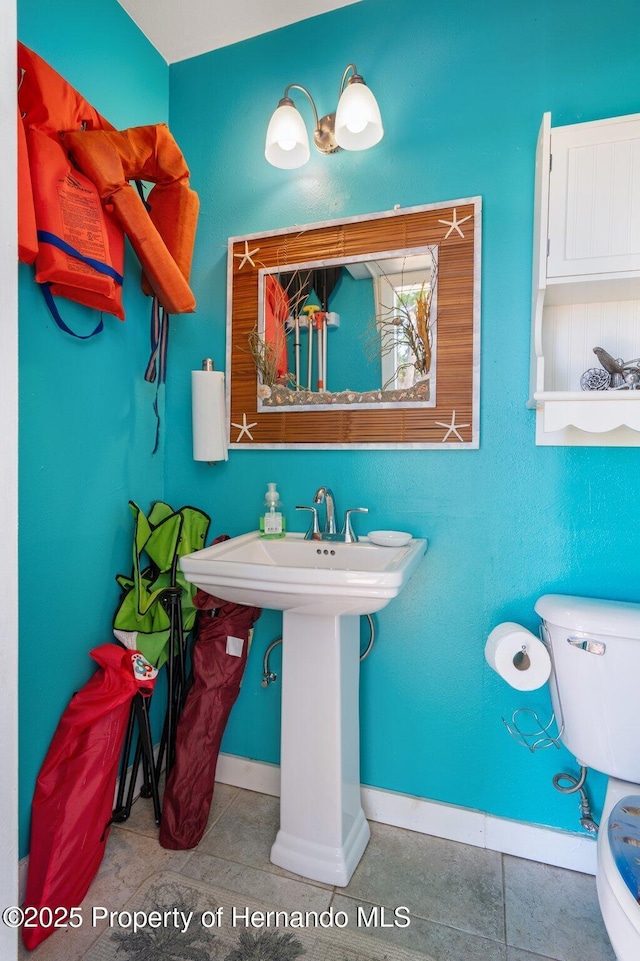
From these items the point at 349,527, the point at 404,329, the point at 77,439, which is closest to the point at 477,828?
the point at 349,527

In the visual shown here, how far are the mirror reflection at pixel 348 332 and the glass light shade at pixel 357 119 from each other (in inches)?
13.0

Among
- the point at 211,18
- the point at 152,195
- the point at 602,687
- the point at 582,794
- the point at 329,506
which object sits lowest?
the point at 582,794

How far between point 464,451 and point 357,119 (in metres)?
1.02

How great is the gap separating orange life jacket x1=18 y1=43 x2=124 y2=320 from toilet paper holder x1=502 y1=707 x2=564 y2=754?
1.69 metres

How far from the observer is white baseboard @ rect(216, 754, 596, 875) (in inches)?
56.5

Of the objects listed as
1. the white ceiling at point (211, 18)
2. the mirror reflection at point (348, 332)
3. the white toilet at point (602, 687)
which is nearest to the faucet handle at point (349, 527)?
the mirror reflection at point (348, 332)

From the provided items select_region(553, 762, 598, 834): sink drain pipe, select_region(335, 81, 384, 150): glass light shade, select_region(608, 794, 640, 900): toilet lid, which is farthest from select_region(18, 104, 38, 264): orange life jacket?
select_region(553, 762, 598, 834): sink drain pipe

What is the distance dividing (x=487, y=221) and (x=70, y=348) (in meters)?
1.28

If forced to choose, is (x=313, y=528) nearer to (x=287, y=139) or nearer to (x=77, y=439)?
(x=77, y=439)

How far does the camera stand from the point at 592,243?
1.25m

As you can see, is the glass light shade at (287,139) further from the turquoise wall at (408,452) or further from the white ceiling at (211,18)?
the white ceiling at (211,18)

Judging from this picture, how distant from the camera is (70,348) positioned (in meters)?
1.45

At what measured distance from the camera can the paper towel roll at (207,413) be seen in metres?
1.72

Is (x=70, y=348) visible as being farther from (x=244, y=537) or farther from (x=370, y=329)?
(x=370, y=329)
